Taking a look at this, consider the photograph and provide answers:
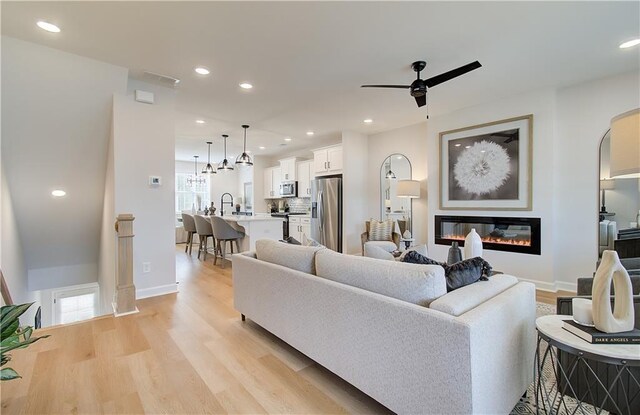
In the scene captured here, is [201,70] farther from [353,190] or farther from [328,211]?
[328,211]

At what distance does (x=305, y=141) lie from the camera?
682cm

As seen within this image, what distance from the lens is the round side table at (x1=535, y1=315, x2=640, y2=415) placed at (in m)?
1.13

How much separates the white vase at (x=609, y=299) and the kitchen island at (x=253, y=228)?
4.44 m

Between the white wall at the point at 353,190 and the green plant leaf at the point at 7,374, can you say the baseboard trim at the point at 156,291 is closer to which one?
the green plant leaf at the point at 7,374

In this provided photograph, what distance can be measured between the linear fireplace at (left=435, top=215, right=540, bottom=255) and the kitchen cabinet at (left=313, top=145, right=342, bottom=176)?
230 cm

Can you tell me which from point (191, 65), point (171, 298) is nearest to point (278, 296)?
point (171, 298)

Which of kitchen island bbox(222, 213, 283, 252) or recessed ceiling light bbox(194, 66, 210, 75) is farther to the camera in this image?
kitchen island bbox(222, 213, 283, 252)

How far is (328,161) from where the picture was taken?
633 cm

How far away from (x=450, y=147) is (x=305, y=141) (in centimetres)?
330

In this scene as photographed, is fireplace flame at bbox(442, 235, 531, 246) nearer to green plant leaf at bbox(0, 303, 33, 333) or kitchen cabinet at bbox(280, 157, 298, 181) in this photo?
kitchen cabinet at bbox(280, 157, 298, 181)

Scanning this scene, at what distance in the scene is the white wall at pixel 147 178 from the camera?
3303 mm

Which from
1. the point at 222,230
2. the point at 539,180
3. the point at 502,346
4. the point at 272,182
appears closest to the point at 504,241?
the point at 539,180

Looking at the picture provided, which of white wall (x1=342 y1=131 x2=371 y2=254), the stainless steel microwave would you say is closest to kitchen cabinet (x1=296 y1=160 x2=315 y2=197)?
the stainless steel microwave

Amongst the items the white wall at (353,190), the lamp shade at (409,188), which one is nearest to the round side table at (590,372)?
the lamp shade at (409,188)
